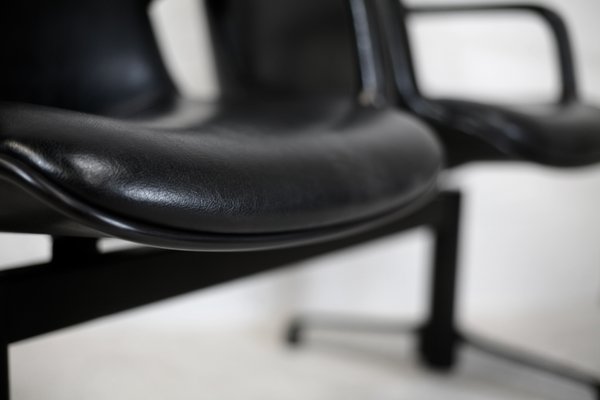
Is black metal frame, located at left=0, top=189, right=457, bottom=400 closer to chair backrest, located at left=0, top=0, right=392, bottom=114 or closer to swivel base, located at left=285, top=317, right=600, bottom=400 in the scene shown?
chair backrest, located at left=0, top=0, right=392, bottom=114

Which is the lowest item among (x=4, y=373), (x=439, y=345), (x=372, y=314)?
(x=372, y=314)

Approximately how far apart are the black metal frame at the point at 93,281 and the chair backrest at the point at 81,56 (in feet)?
0.91

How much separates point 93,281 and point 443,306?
2.78 ft

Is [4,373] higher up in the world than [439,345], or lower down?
higher up

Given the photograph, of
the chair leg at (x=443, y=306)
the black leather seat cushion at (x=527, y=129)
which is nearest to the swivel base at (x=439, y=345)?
the chair leg at (x=443, y=306)

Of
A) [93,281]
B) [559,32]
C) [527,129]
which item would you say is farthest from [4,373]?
[559,32]

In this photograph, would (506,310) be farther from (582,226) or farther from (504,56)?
(504,56)

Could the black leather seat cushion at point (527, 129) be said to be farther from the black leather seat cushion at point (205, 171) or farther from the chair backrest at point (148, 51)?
the black leather seat cushion at point (205, 171)

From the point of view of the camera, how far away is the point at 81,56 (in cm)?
92

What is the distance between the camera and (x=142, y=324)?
152 cm

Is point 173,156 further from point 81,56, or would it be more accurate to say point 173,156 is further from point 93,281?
point 81,56

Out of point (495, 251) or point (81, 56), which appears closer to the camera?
point (81, 56)

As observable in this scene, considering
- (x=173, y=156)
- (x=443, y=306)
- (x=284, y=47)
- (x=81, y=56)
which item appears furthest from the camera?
(x=443, y=306)

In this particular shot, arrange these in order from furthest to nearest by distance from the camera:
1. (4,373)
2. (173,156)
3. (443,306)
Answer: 1. (443,306)
2. (4,373)
3. (173,156)
